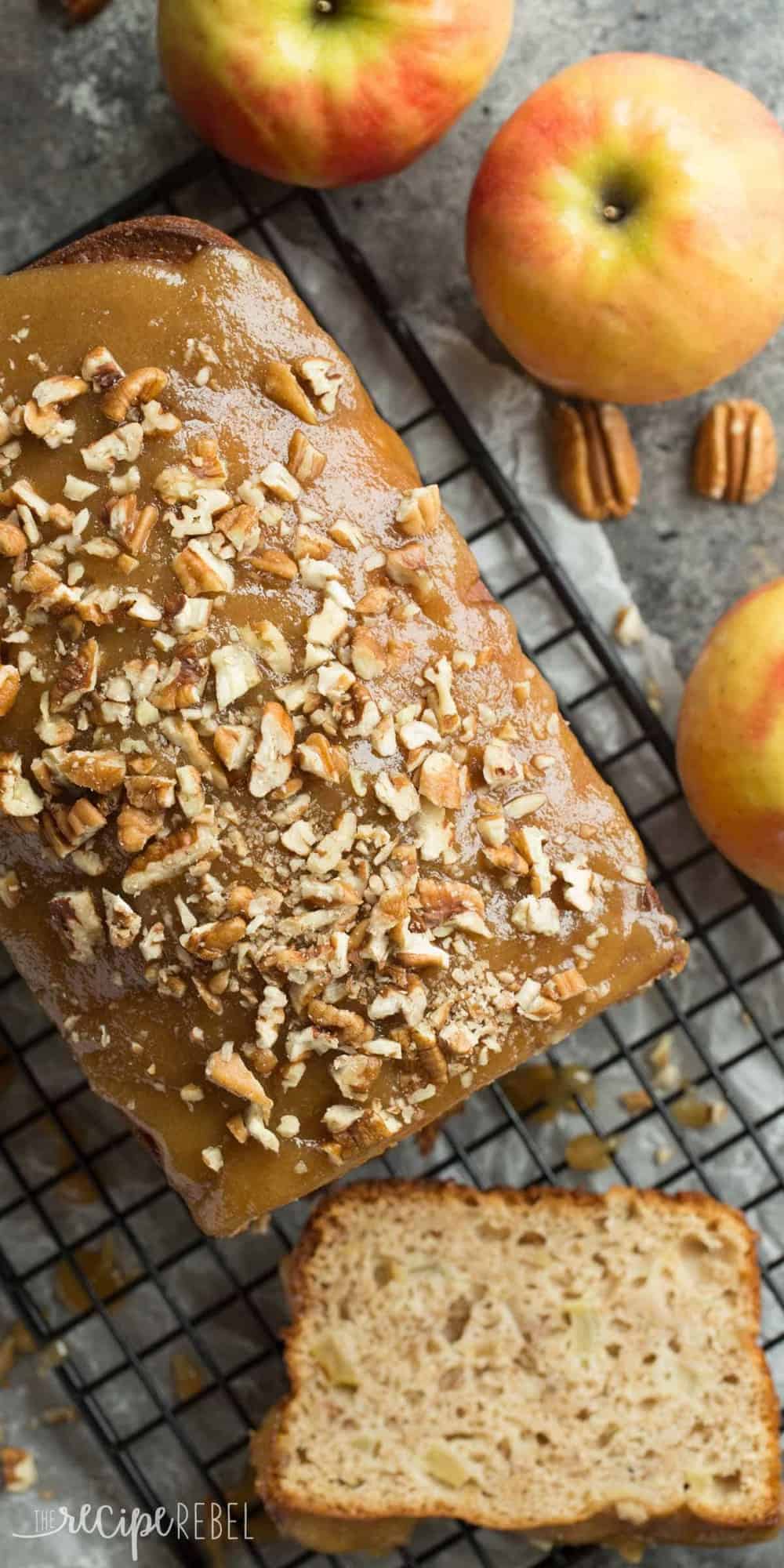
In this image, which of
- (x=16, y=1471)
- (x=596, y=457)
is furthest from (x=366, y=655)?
(x=16, y=1471)

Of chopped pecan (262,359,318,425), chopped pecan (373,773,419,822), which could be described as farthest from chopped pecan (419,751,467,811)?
chopped pecan (262,359,318,425)

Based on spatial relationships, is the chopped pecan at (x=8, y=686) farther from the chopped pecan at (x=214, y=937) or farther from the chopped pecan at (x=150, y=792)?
the chopped pecan at (x=214, y=937)

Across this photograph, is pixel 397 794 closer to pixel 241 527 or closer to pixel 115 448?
pixel 241 527

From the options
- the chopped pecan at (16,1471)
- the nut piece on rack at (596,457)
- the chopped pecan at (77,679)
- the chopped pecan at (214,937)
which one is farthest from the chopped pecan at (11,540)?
the chopped pecan at (16,1471)

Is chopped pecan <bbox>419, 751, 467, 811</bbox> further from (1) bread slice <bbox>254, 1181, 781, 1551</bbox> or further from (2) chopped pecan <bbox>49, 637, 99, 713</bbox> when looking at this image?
Answer: (1) bread slice <bbox>254, 1181, 781, 1551</bbox>

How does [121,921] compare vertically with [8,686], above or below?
below
